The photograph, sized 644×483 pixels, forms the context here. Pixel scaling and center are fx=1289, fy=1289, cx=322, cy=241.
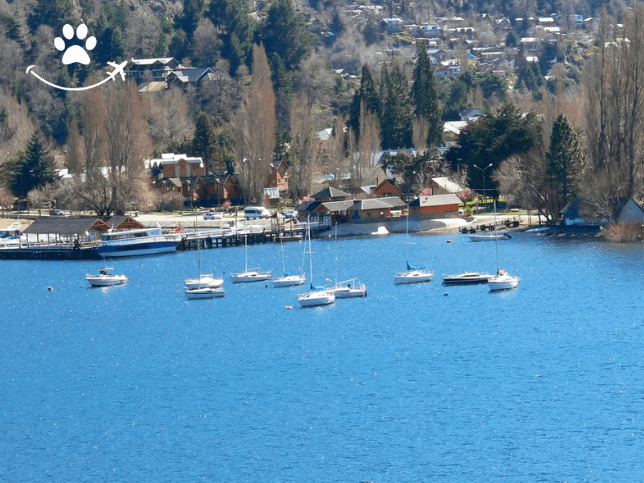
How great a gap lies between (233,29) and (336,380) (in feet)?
340

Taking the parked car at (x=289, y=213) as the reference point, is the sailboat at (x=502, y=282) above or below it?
below

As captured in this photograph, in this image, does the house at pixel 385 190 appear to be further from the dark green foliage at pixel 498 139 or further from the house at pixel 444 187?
the dark green foliage at pixel 498 139

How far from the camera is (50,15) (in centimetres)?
14912

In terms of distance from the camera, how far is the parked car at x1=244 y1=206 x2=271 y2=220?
95500mm

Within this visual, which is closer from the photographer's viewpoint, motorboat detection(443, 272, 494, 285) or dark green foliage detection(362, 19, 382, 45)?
motorboat detection(443, 272, 494, 285)

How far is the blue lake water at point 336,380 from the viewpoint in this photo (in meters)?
35.8

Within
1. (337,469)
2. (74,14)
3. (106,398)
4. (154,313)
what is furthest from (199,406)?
(74,14)

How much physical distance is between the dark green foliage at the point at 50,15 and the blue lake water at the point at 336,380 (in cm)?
8434

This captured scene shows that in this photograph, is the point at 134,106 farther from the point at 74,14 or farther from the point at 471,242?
the point at 74,14

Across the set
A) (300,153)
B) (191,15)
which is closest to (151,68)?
(191,15)

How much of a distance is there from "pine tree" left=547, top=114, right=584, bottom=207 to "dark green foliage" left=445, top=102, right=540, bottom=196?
5970mm

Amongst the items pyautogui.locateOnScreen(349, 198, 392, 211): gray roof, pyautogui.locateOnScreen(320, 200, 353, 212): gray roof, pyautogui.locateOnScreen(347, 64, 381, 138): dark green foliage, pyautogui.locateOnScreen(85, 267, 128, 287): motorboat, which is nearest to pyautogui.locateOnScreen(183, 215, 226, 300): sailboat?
pyautogui.locateOnScreen(85, 267, 128, 287): motorboat

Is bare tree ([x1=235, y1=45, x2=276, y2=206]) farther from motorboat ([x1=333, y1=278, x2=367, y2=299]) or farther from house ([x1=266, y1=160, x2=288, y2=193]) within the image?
motorboat ([x1=333, y1=278, x2=367, y2=299])

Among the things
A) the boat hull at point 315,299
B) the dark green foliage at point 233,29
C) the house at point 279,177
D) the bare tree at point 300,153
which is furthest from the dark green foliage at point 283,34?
the boat hull at point 315,299
